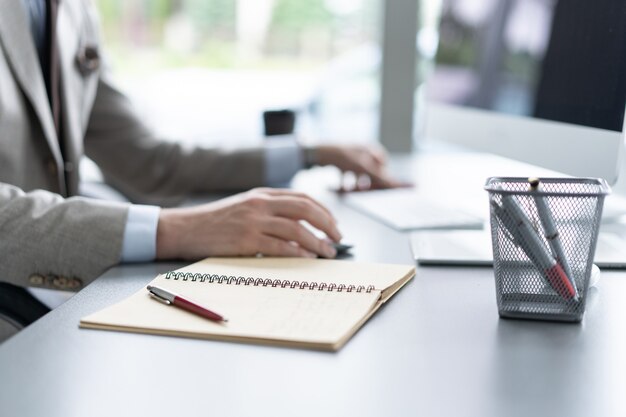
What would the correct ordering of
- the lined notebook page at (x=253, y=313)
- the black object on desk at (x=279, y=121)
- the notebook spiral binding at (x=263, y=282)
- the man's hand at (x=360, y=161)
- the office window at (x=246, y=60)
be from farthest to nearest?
Result: the office window at (x=246, y=60) → the black object on desk at (x=279, y=121) → the man's hand at (x=360, y=161) → the notebook spiral binding at (x=263, y=282) → the lined notebook page at (x=253, y=313)

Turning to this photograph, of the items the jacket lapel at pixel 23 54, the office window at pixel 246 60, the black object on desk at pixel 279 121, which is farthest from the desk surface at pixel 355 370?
the office window at pixel 246 60

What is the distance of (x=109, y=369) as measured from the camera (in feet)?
2.30

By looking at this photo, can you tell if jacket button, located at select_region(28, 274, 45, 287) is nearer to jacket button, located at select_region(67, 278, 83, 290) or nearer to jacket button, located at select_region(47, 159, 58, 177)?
jacket button, located at select_region(67, 278, 83, 290)

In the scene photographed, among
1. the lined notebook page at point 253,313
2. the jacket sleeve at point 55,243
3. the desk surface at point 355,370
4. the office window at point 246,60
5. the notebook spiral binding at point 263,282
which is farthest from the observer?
the office window at point 246,60

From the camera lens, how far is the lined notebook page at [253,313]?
77cm

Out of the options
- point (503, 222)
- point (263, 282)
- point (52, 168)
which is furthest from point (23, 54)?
point (503, 222)

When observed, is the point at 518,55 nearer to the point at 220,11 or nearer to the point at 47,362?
the point at 47,362

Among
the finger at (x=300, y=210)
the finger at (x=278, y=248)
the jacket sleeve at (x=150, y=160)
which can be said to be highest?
the finger at (x=300, y=210)

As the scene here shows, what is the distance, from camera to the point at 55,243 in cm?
102

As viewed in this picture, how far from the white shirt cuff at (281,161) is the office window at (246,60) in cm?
72

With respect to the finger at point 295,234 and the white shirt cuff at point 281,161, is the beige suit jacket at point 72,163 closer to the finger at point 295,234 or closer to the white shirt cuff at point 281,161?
the white shirt cuff at point 281,161

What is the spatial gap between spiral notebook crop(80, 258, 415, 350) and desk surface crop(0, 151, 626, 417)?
0.6 inches

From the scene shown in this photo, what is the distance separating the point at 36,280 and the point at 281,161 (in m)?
0.69

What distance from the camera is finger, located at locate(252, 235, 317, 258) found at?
3.40 feet
